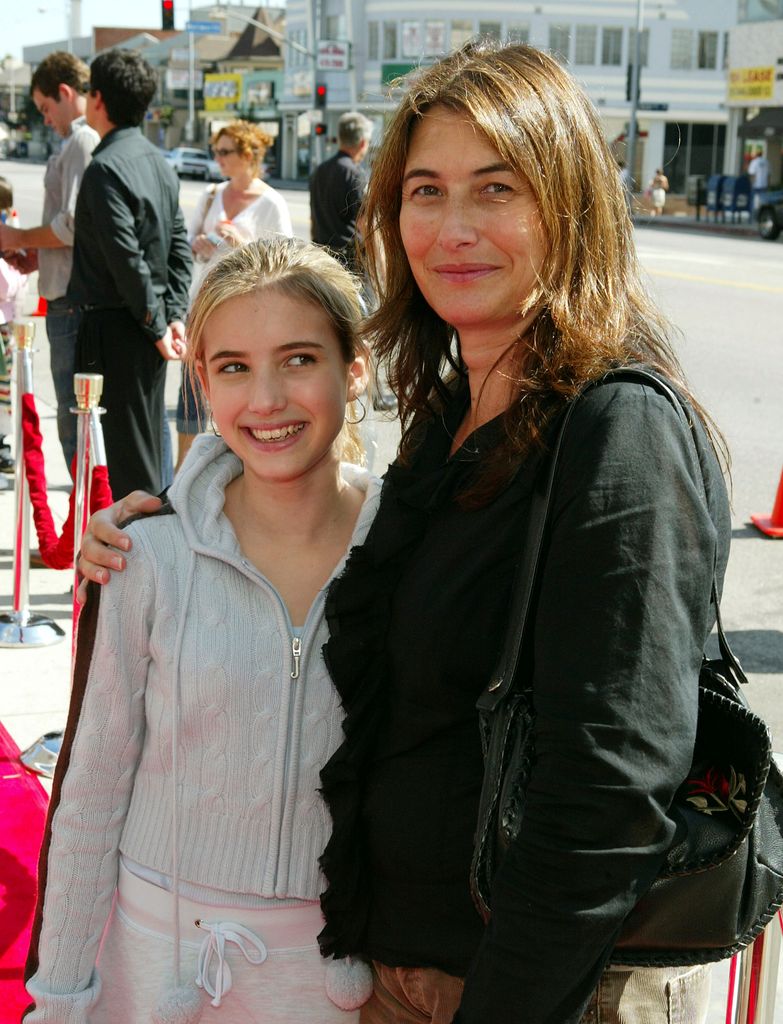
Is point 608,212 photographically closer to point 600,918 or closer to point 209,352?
point 209,352

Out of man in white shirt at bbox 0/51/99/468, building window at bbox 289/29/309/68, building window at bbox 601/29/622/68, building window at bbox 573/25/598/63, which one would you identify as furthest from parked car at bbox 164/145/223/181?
man in white shirt at bbox 0/51/99/468

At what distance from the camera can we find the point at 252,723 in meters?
1.87

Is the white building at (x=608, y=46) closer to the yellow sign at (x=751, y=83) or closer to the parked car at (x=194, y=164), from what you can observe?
the parked car at (x=194, y=164)

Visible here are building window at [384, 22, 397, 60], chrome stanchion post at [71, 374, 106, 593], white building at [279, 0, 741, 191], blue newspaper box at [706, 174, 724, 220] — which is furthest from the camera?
building window at [384, 22, 397, 60]

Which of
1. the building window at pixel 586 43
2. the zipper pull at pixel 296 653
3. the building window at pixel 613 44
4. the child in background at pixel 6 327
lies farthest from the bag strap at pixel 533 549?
the building window at pixel 613 44

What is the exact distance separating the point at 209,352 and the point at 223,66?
287ft

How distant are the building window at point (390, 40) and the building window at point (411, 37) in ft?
2.62

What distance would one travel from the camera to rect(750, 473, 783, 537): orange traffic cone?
21.9ft

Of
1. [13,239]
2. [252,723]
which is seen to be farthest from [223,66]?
[252,723]

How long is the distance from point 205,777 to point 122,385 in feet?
13.0

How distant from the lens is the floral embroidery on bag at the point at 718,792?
1437 millimetres

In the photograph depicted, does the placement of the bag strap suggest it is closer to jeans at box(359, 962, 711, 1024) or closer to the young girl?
jeans at box(359, 962, 711, 1024)

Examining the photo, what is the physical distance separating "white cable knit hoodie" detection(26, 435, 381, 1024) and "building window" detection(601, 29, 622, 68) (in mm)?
66188

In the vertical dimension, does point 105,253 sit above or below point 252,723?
above
